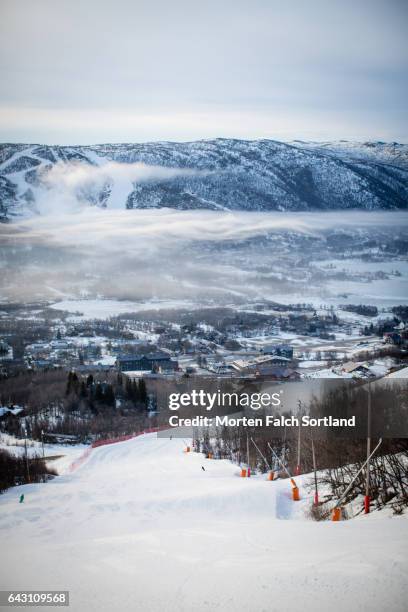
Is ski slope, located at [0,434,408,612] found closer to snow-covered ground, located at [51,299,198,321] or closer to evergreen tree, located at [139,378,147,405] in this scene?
evergreen tree, located at [139,378,147,405]

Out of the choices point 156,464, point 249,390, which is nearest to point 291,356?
point 249,390

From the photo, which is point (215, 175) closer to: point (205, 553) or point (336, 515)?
point (336, 515)

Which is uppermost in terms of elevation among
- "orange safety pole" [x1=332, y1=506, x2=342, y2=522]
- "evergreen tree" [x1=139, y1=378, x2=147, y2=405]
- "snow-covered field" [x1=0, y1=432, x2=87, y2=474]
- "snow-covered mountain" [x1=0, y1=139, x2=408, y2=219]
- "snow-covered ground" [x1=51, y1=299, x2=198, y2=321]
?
"snow-covered mountain" [x1=0, y1=139, x2=408, y2=219]

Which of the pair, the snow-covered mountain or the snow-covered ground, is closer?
the snow-covered ground

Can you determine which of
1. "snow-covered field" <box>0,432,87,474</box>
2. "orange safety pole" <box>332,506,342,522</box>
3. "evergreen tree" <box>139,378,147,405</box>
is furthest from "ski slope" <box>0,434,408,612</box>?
"evergreen tree" <box>139,378,147,405</box>

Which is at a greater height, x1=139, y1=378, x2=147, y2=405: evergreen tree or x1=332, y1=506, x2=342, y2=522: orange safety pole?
x1=332, y1=506, x2=342, y2=522: orange safety pole

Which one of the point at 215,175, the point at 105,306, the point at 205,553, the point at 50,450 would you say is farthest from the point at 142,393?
the point at 215,175

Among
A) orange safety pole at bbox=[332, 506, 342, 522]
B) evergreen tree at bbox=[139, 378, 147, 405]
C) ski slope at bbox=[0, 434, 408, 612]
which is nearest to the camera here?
ski slope at bbox=[0, 434, 408, 612]
